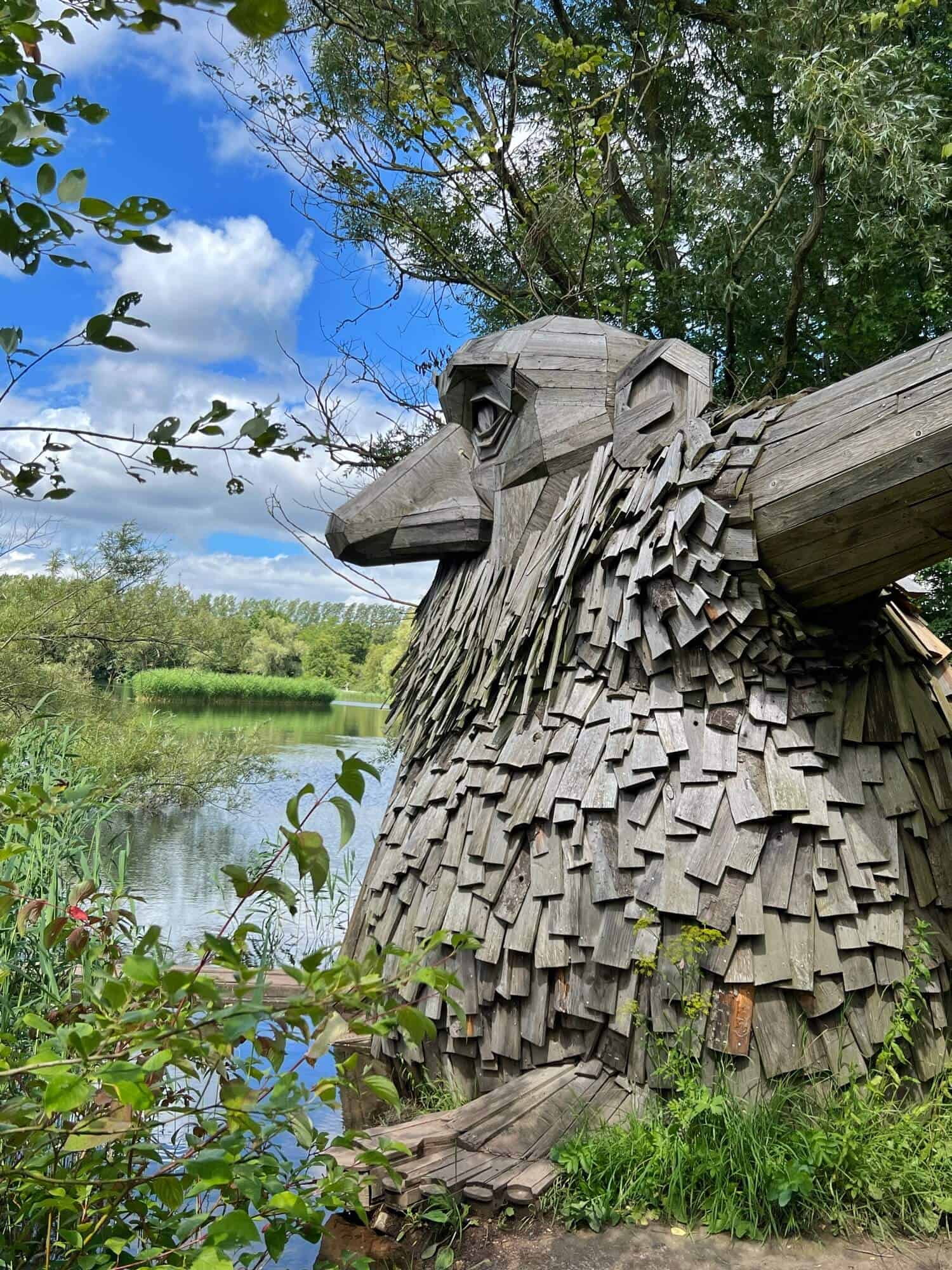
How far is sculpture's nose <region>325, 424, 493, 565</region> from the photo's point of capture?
3756mm

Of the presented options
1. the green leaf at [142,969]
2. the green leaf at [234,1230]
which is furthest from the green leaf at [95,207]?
the green leaf at [234,1230]

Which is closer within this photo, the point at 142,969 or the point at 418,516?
the point at 142,969

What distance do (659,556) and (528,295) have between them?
19.6 ft

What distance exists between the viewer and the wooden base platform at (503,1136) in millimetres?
2680

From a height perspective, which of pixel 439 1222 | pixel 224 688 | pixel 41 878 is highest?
pixel 41 878

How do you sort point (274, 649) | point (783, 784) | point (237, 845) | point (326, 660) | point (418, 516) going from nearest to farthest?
point (783, 784)
point (418, 516)
point (237, 845)
point (274, 649)
point (326, 660)

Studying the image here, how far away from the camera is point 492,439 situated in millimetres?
3836

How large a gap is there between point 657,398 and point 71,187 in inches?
96.4

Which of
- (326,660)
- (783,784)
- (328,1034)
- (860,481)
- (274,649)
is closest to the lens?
(328,1034)

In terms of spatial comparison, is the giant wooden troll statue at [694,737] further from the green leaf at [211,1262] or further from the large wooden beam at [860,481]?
the green leaf at [211,1262]

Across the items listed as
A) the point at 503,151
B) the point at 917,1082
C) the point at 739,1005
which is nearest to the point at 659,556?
the point at 739,1005

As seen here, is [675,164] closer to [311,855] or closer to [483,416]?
[483,416]

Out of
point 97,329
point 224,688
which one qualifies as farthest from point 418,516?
point 224,688

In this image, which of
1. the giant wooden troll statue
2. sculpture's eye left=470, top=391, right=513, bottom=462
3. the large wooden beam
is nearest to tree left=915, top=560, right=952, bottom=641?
the giant wooden troll statue
